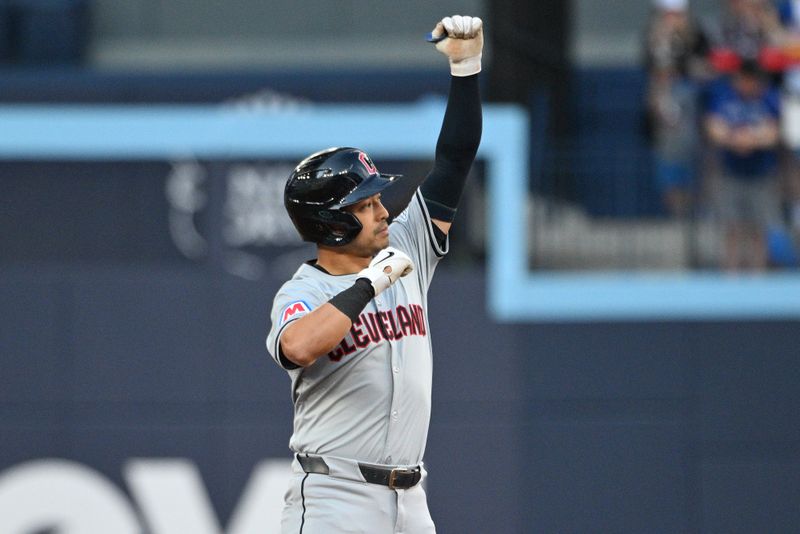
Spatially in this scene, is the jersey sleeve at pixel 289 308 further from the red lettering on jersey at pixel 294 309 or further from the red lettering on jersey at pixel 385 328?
the red lettering on jersey at pixel 385 328

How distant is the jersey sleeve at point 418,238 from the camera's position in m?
4.60

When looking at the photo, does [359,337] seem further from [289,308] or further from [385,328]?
Answer: [289,308]

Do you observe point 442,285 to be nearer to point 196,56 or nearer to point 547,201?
point 547,201

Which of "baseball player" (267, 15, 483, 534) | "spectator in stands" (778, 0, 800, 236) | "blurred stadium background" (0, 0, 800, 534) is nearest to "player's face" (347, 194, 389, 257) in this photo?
"baseball player" (267, 15, 483, 534)

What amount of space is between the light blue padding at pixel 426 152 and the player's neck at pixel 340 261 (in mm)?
2628

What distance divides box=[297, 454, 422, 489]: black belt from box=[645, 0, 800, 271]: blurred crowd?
10.9 ft

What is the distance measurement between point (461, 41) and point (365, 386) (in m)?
1.18

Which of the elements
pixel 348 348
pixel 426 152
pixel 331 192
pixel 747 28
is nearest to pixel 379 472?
pixel 348 348

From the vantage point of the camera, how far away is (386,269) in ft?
13.4

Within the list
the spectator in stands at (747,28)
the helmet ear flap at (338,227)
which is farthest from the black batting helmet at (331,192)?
the spectator in stands at (747,28)

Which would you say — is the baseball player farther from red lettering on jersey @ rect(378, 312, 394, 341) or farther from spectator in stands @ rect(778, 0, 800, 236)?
spectator in stands @ rect(778, 0, 800, 236)

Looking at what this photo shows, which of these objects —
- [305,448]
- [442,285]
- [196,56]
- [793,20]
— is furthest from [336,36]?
[305,448]

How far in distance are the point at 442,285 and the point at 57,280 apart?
1.96 m

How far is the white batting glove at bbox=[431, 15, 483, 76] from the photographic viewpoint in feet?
14.6
